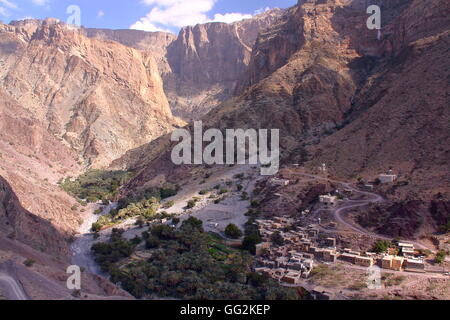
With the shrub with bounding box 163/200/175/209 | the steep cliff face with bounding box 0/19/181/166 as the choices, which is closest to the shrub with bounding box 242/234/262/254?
the shrub with bounding box 163/200/175/209

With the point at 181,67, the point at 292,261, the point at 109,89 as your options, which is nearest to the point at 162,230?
the point at 292,261

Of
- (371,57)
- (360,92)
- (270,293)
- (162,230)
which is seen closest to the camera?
(270,293)

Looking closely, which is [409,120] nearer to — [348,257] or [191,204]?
[348,257]

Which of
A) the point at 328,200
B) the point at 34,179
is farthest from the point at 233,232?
the point at 34,179

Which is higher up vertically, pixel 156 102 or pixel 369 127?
pixel 156 102

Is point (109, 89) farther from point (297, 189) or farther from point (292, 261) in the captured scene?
point (292, 261)
